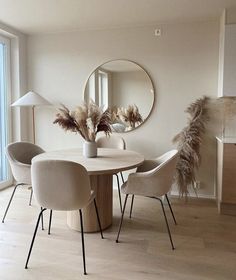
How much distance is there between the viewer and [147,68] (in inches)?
152

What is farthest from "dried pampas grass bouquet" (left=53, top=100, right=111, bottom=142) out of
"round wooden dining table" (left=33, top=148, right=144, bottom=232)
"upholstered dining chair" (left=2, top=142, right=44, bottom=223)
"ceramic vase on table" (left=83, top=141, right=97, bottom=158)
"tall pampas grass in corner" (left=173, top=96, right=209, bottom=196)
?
"tall pampas grass in corner" (left=173, top=96, right=209, bottom=196)

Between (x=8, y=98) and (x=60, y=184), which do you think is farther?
(x=8, y=98)

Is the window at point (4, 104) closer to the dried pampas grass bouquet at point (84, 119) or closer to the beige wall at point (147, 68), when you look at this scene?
the beige wall at point (147, 68)

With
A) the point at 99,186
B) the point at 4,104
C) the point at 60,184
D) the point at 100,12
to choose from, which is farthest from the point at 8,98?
the point at 60,184

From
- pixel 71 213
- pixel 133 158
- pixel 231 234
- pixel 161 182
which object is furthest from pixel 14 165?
pixel 231 234

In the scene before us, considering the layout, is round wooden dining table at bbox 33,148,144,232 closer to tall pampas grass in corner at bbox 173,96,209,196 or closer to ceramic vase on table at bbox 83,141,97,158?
ceramic vase on table at bbox 83,141,97,158

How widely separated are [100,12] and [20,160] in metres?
2.06

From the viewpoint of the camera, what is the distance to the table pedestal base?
2750 mm

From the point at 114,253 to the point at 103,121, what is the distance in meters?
1.25

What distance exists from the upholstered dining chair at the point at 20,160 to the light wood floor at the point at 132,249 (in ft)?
1.62

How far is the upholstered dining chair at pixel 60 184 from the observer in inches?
79.8

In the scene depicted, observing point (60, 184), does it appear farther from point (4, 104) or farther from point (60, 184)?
point (4, 104)

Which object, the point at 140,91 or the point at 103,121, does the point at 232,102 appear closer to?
the point at 140,91

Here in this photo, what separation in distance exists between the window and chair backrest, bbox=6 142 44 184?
3.68 feet
